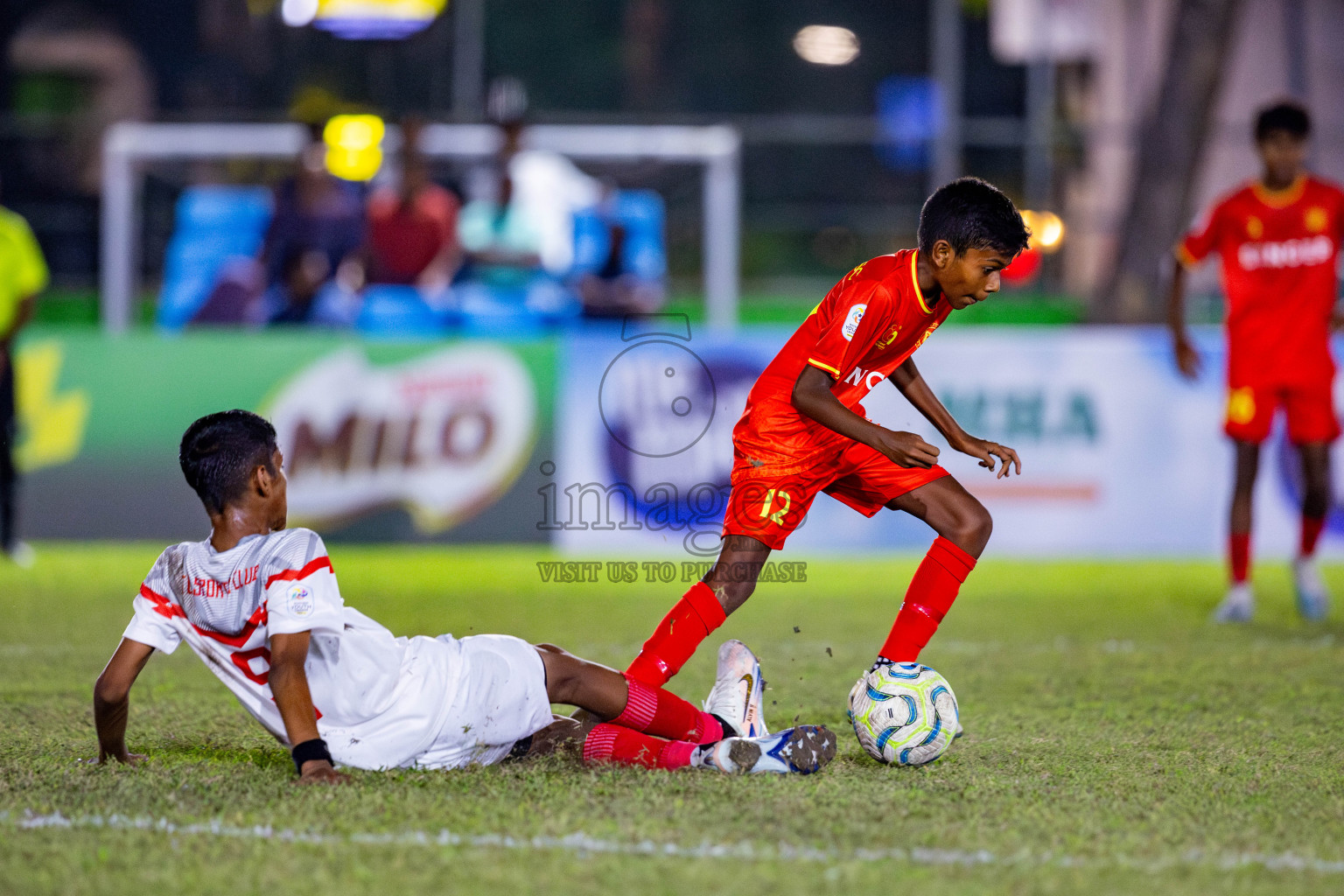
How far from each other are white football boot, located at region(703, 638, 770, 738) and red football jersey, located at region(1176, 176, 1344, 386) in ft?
12.6

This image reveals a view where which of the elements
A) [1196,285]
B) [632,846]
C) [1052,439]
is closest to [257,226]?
[1052,439]

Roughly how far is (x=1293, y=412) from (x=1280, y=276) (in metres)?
0.65

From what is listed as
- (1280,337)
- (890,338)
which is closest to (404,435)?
(1280,337)

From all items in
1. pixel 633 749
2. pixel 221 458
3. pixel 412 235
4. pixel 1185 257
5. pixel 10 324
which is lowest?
→ pixel 633 749

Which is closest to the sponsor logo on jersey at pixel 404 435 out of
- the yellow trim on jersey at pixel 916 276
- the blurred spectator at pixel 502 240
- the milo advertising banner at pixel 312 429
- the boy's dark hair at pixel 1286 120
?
the milo advertising banner at pixel 312 429

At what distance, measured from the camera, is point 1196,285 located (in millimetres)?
13312

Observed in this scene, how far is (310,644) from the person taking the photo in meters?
3.27

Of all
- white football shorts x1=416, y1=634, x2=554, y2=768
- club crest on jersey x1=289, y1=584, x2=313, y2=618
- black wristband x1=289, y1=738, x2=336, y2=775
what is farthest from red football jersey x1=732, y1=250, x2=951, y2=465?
black wristband x1=289, y1=738, x2=336, y2=775

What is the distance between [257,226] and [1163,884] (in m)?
10.9

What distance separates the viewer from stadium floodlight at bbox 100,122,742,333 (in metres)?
11.9

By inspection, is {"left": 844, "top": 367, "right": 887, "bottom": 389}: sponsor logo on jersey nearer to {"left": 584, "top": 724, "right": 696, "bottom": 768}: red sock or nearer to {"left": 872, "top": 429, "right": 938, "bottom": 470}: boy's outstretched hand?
{"left": 872, "top": 429, "right": 938, "bottom": 470}: boy's outstretched hand

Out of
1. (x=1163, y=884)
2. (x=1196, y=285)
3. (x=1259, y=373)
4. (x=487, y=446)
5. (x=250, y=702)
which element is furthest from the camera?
(x=1196, y=285)

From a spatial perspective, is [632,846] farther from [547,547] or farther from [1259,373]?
[547,547]

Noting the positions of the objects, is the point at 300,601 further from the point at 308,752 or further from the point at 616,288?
the point at 616,288
